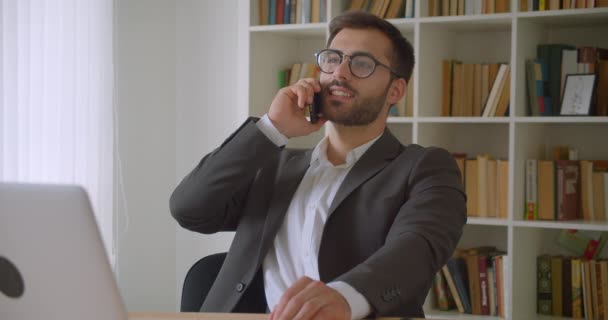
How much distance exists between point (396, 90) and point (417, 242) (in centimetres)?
67

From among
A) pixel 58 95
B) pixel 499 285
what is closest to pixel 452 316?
pixel 499 285

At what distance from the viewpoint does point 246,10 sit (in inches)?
151

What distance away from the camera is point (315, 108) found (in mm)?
2229

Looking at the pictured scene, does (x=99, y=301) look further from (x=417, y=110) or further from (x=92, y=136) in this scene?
(x=92, y=136)

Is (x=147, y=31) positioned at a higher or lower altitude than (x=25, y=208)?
higher

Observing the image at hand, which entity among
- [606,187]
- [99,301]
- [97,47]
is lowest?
[606,187]

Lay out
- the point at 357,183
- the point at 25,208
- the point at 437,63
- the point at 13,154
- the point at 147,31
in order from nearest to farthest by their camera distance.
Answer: the point at 25,208, the point at 357,183, the point at 13,154, the point at 437,63, the point at 147,31

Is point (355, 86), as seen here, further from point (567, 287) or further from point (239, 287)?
point (567, 287)

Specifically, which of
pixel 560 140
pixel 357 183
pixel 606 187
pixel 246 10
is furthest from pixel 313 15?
pixel 357 183

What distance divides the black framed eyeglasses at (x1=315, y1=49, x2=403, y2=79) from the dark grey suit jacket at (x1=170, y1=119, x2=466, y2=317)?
198 mm

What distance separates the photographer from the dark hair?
2.25 m

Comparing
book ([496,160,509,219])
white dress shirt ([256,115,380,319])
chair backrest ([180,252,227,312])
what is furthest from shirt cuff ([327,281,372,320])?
book ([496,160,509,219])

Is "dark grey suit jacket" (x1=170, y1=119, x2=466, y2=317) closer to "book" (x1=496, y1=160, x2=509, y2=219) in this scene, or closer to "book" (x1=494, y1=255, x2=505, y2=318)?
"book" (x1=496, y1=160, x2=509, y2=219)

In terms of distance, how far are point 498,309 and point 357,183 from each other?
1.67m
